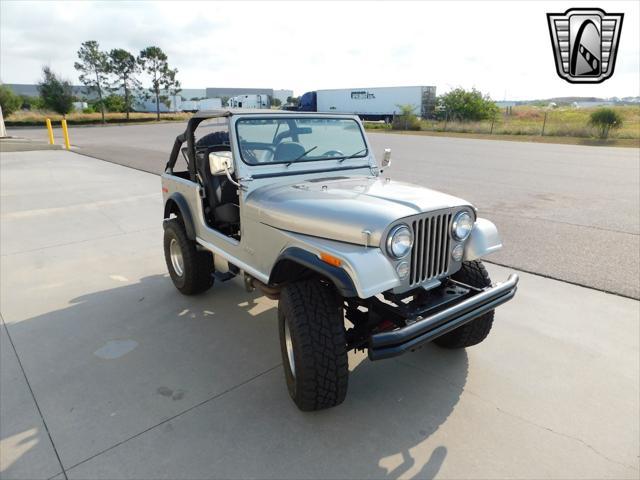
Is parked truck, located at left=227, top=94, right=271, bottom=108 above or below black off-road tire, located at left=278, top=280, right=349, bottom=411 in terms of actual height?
above

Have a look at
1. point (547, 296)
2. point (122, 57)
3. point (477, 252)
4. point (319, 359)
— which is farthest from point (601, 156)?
point (122, 57)

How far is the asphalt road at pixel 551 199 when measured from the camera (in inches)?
193

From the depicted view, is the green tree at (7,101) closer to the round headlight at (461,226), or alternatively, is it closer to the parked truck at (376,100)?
the parked truck at (376,100)

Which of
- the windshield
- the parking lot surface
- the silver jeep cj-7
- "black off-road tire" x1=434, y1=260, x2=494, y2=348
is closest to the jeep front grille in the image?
the silver jeep cj-7

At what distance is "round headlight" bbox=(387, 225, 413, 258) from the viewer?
2287 mm

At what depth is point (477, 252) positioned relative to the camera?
2.72 m

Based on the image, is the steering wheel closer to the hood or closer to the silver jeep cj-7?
the silver jeep cj-7

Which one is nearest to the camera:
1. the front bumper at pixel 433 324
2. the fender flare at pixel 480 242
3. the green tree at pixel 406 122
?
the front bumper at pixel 433 324

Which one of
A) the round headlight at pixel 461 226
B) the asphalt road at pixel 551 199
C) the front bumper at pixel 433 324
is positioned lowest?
the asphalt road at pixel 551 199

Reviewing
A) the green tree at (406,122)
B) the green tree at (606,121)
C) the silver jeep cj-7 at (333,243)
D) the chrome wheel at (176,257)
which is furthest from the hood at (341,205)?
the green tree at (406,122)

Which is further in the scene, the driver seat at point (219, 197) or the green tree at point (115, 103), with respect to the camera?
the green tree at point (115, 103)

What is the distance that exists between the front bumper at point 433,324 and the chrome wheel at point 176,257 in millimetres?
2707

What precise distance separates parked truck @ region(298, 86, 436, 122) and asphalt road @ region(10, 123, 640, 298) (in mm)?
22726

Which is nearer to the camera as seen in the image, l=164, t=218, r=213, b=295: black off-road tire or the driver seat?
the driver seat
